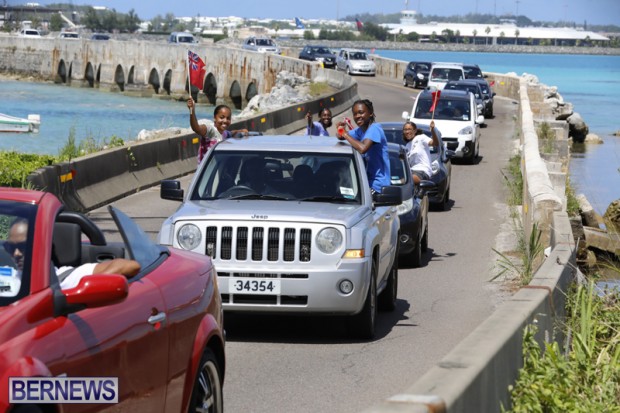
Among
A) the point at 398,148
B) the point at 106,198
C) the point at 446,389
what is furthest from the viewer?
the point at 106,198

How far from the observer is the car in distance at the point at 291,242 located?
10.9 meters

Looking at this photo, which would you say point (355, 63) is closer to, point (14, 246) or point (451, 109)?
point (451, 109)

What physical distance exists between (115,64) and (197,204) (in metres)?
106

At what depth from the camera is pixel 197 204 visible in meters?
11.7

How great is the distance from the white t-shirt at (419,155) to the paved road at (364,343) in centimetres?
173

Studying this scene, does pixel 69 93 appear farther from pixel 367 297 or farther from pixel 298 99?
pixel 367 297

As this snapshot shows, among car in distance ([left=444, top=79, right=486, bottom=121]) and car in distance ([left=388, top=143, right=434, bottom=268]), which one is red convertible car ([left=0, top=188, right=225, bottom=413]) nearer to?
car in distance ([left=388, top=143, right=434, bottom=268])

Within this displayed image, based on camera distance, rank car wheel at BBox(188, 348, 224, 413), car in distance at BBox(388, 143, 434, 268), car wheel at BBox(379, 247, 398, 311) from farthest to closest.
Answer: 1. car in distance at BBox(388, 143, 434, 268)
2. car wheel at BBox(379, 247, 398, 311)
3. car wheel at BBox(188, 348, 224, 413)

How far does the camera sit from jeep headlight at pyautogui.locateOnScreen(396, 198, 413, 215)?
54.4ft

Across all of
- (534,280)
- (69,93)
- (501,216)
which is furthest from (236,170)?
(69,93)

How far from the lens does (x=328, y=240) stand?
11.0 m

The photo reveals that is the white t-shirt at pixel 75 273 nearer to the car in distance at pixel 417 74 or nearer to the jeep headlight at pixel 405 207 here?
the jeep headlight at pixel 405 207

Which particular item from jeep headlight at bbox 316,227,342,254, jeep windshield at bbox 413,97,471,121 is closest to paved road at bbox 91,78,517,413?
jeep headlight at bbox 316,227,342,254

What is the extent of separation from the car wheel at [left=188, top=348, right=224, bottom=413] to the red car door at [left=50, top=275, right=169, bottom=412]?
494 mm
